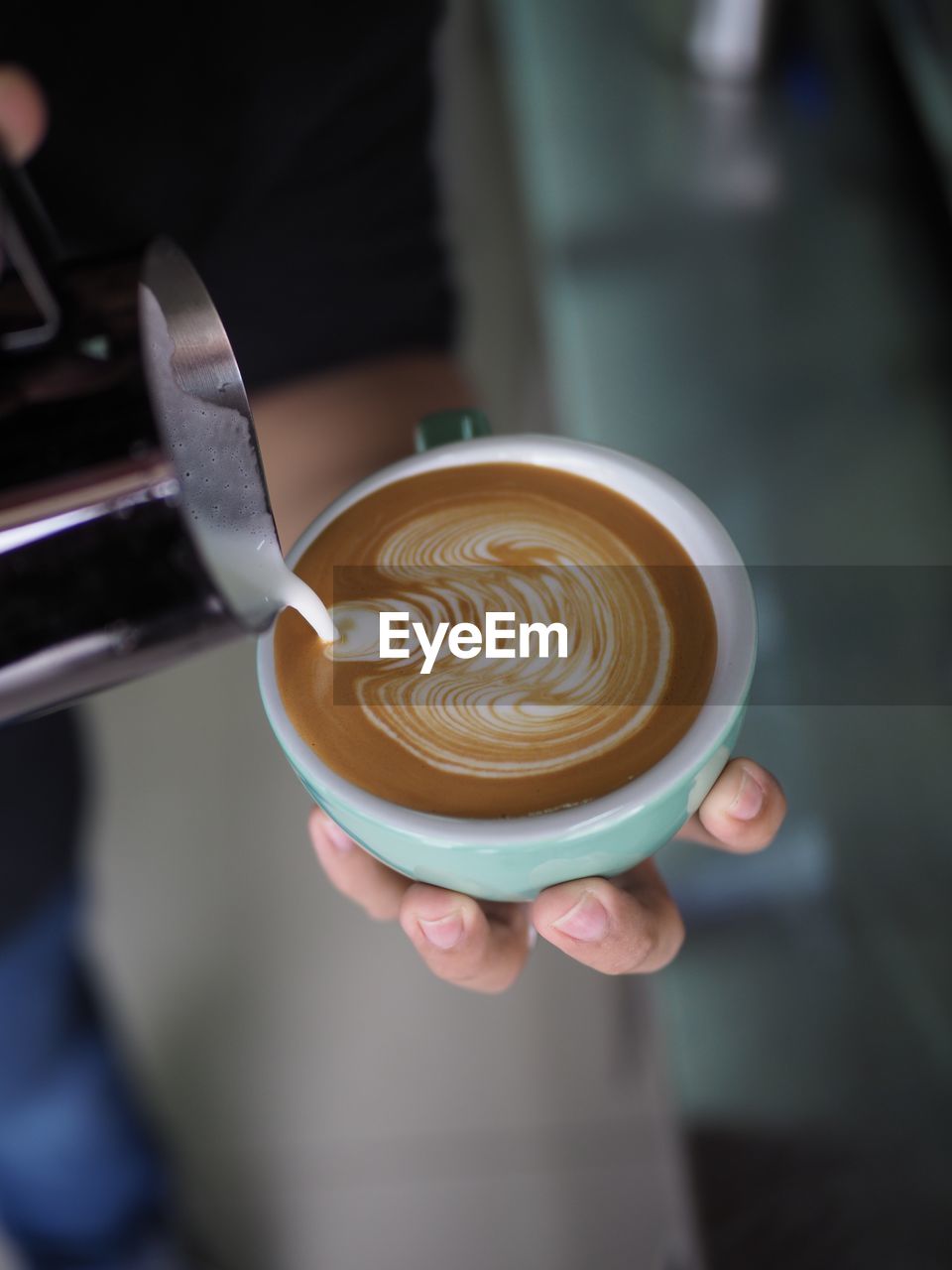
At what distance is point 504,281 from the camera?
1.88m

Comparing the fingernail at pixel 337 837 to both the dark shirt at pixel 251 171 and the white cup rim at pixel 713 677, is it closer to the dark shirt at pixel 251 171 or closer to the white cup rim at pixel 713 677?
the white cup rim at pixel 713 677

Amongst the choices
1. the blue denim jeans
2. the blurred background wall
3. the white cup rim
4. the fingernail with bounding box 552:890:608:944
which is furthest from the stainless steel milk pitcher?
the blue denim jeans

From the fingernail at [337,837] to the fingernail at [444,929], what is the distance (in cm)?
6

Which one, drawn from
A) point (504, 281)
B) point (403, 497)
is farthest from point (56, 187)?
point (504, 281)

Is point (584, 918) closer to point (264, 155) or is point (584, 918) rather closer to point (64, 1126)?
point (264, 155)

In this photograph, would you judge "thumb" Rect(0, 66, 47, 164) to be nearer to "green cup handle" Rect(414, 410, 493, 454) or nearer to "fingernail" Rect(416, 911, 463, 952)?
"green cup handle" Rect(414, 410, 493, 454)

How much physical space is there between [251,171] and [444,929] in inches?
23.4

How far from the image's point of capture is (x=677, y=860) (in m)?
0.74

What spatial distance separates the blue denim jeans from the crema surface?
591mm

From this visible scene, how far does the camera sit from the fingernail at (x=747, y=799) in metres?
0.46

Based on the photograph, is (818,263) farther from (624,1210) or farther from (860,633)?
(624,1210)

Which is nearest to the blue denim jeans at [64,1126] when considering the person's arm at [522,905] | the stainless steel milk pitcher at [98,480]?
the person's arm at [522,905]

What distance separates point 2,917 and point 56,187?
59cm

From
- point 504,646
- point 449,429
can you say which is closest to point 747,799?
point 504,646
